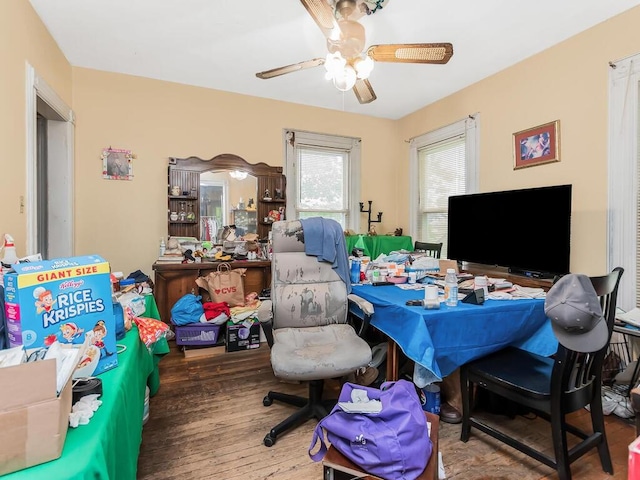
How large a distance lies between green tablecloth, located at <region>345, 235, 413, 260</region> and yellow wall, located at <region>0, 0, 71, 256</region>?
3063mm

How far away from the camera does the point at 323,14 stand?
73.3 inches

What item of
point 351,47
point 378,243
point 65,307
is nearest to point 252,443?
point 65,307

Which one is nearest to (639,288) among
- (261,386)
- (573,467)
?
(573,467)

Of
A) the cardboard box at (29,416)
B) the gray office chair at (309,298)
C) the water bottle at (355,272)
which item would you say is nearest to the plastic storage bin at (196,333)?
the gray office chair at (309,298)

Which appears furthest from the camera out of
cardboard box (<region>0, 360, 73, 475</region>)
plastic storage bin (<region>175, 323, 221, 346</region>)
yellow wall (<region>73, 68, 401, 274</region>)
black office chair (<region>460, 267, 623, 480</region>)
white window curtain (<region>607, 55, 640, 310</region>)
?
yellow wall (<region>73, 68, 401, 274</region>)

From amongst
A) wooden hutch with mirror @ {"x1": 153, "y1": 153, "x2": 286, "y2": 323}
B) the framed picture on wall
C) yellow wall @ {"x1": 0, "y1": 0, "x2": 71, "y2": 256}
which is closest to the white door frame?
yellow wall @ {"x1": 0, "y1": 0, "x2": 71, "y2": 256}

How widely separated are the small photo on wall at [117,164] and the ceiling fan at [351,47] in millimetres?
2320

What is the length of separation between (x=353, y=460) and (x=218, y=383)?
5.26 feet

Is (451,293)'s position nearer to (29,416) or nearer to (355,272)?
(355,272)

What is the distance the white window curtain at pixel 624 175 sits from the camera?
7.82 ft

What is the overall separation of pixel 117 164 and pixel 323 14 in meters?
2.81

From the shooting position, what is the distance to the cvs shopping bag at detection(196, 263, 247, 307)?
3.37 m

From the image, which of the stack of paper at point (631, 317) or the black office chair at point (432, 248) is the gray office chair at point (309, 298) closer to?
the stack of paper at point (631, 317)

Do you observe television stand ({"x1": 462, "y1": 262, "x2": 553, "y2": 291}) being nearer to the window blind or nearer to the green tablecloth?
the window blind
